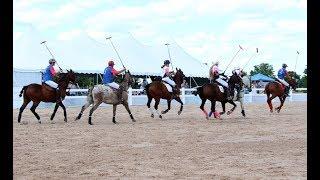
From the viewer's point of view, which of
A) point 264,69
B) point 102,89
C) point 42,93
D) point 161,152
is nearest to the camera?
point 161,152

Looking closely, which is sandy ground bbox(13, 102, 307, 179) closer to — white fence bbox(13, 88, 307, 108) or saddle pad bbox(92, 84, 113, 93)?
saddle pad bbox(92, 84, 113, 93)

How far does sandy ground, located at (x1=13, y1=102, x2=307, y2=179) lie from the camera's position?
305 inches

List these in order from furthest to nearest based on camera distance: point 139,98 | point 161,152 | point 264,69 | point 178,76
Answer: point 264,69, point 139,98, point 178,76, point 161,152

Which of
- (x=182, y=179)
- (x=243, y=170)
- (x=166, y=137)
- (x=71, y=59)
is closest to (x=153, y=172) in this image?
(x=182, y=179)

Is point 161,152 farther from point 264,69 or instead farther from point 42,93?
point 264,69

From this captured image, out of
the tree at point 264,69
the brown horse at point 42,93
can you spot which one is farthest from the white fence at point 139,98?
the tree at point 264,69

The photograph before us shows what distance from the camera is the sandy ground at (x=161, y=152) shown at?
7754 millimetres

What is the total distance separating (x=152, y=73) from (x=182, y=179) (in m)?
29.9

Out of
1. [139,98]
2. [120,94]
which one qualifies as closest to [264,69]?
[139,98]

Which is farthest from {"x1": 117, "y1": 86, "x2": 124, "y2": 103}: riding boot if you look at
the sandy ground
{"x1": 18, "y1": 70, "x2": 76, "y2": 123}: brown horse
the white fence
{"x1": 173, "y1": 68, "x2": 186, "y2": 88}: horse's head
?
the white fence

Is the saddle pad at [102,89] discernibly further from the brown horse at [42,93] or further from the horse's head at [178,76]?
the horse's head at [178,76]

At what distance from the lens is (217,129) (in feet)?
50.8

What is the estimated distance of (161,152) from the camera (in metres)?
10.2
